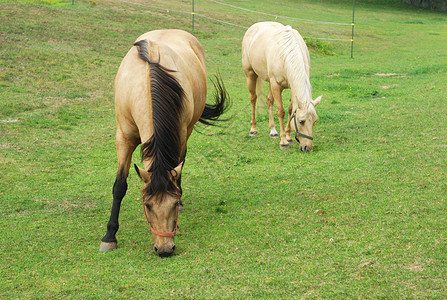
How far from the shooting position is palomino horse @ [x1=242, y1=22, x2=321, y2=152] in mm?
7133

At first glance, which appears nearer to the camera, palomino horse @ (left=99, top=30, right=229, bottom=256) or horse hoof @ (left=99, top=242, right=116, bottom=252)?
palomino horse @ (left=99, top=30, right=229, bottom=256)

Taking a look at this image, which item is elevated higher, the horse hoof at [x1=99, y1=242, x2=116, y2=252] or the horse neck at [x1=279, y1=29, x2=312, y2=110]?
the horse neck at [x1=279, y1=29, x2=312, y2=110]

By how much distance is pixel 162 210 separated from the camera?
386 centimetres

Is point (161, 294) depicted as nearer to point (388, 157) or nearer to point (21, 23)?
point (388, 157)

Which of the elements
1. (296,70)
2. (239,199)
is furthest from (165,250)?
(296,70)

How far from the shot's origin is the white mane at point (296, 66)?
711 centimetres

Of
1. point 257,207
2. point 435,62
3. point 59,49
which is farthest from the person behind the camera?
point 435,62

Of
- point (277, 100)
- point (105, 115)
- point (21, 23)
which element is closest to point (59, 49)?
point (21, 23)

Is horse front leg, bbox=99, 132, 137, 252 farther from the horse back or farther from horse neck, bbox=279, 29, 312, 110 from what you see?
horse neck, bbox=279, 29, 312, 110

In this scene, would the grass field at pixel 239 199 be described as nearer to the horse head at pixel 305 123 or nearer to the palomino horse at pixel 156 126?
the horse head at pixel 305 123

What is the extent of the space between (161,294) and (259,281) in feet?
2.66

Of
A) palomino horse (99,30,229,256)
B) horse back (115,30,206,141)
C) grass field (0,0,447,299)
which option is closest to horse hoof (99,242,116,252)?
palomino horse (99,30,229,256)

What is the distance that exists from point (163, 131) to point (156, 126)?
0.08 metres

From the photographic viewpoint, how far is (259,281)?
361cm
